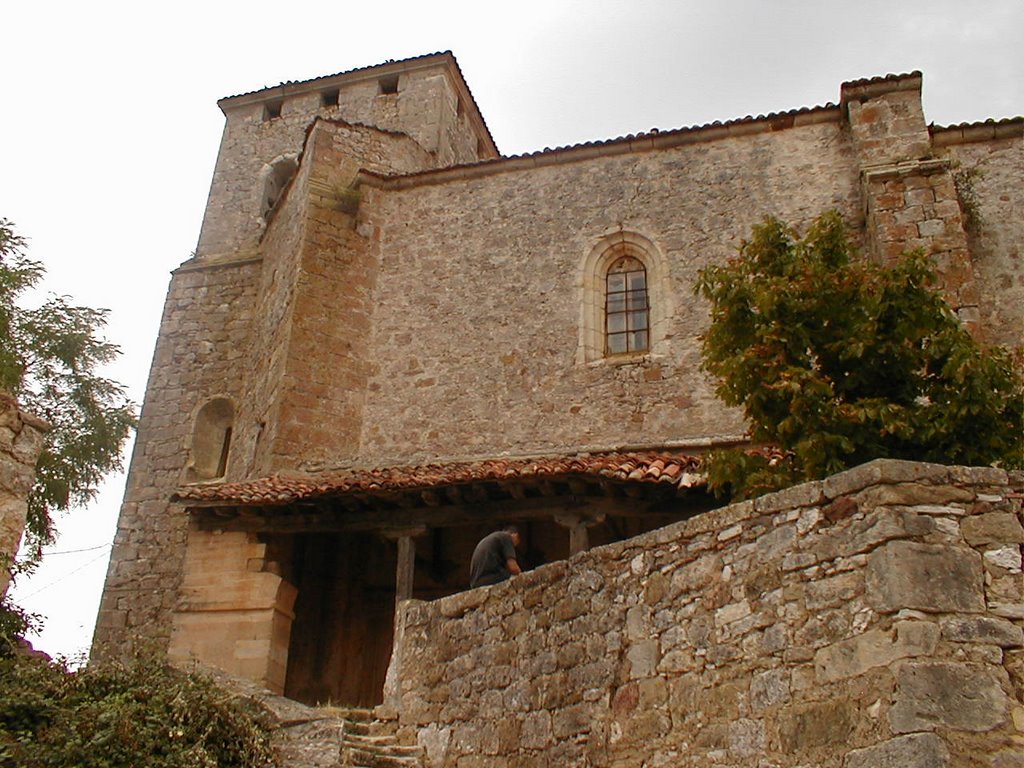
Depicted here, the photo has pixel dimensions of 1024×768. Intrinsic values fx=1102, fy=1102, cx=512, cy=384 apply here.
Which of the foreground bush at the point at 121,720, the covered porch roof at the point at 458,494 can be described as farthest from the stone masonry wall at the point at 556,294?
the foreground bush at the point at 121,720

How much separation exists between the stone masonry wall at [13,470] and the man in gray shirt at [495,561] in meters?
4.29

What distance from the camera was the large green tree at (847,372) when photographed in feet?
27.3

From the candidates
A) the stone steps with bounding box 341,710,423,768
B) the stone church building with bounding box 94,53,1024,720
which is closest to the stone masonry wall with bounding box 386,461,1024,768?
the stone steps with bounding box 341,710,423,768

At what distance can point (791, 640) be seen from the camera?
19.6ft

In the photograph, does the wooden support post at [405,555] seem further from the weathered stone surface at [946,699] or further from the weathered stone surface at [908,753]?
the weathered stone surface at [946,699]

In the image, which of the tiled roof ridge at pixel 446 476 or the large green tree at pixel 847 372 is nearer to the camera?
the large green tree at pixel 847 372

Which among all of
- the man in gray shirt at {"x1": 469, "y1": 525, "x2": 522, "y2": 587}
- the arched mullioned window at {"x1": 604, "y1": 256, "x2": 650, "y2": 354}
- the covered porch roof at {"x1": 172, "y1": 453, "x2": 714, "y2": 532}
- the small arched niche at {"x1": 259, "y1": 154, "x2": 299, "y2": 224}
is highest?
the small arched niche at {"x1": 259, "y1": 154, "x2": 299, "y2": 224}

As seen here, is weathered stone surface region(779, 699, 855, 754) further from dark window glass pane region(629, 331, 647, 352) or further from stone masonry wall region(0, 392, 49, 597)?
dark window glass pane region(629, 331, 647, 352)

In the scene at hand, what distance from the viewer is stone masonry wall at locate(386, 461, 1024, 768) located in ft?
17.4

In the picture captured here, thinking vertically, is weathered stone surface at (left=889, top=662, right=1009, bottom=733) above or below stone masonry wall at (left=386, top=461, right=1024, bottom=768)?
below

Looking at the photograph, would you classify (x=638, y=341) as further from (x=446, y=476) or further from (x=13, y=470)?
(x=13, y=470)

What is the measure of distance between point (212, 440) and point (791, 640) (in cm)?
1387

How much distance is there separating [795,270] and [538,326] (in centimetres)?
706

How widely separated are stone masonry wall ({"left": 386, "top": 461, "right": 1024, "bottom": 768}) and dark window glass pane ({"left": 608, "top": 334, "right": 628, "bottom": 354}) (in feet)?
25.6
